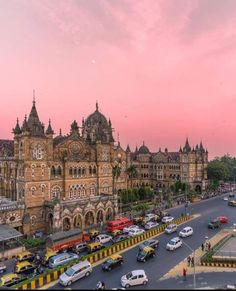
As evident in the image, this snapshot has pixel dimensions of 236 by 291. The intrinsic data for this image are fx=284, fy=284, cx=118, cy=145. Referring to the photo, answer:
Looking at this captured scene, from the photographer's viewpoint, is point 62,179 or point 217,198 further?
point 217,198

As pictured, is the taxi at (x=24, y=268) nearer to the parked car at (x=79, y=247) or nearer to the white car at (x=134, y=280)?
the parked car at (x=79, y=247)

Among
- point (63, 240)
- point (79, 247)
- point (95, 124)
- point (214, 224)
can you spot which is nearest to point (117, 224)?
point (79, 247)

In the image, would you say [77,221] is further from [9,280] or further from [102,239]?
[9,280]

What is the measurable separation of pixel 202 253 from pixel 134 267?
468 inches

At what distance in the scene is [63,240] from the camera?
4556 centimetres

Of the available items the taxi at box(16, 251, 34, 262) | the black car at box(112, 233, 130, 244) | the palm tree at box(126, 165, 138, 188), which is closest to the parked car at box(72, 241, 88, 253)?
the black car at box(112, 233, 130, 244)

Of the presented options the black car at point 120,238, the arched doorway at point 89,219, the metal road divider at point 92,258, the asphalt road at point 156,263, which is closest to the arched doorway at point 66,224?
the arched doorway at point 89,219

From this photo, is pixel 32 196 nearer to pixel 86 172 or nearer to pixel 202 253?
pixel 86 172

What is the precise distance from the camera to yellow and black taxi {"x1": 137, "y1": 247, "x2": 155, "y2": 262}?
4003 cm

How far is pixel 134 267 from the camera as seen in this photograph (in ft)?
125

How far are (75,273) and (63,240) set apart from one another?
12.8m

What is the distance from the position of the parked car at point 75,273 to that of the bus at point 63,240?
10.3 m

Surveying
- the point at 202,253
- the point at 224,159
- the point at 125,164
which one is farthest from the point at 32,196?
the point at 224,159

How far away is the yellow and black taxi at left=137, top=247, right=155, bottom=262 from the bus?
11890 millimetres
